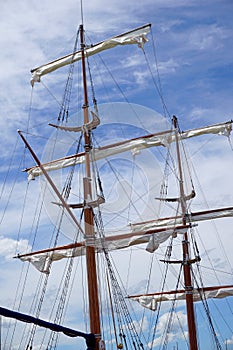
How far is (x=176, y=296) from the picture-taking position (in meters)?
50.0

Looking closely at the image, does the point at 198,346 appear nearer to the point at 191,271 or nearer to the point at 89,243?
the point at 191,271

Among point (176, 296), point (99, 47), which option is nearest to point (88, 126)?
point (99, 47)

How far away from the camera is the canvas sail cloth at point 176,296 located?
4972 cm

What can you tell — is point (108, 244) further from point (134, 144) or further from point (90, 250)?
point (134, 144)

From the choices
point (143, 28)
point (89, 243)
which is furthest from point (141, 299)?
point (143, 28)

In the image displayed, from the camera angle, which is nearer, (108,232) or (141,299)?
(108,232)

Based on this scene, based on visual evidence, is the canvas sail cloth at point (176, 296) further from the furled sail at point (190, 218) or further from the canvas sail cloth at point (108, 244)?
the canvas sail cloth at point (108, 244)

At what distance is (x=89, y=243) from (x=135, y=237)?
10.6 feet

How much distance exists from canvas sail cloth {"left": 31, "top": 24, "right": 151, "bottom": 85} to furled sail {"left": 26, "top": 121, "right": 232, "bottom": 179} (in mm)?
6083

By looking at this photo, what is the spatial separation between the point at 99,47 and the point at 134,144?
30.5 feet

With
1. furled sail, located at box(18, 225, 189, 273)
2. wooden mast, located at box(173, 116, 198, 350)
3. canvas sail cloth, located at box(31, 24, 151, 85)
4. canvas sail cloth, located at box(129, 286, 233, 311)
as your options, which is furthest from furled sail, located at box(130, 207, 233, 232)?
canvas sail cloth, located at box(31, 24, 151, 85)

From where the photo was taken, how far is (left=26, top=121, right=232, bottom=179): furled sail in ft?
147

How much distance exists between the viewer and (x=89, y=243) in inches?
1428

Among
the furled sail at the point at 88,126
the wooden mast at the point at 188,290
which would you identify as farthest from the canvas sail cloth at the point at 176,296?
the furled sail at the point at 88,126
